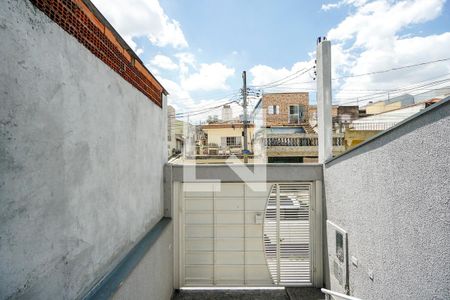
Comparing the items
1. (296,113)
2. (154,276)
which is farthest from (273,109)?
(154,276)

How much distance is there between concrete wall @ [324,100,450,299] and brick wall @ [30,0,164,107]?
Answer: 11.0 feet

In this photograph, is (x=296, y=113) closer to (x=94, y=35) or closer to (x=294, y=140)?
(x=294, y=140)

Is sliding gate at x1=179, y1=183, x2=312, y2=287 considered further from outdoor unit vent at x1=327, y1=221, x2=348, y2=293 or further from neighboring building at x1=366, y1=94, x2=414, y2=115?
neighboring building at x1=366, y1=94, x2=414, y2=115

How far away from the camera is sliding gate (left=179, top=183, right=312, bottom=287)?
6.04 meters

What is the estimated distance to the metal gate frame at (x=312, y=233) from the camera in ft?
19.3

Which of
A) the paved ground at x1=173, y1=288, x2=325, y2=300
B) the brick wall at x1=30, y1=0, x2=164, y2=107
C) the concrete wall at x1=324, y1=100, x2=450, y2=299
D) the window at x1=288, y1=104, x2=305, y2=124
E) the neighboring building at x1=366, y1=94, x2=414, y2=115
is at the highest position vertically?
the neighboring building at x1=366, y1=94, x2=414, y2=115

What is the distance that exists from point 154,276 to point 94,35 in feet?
12.0

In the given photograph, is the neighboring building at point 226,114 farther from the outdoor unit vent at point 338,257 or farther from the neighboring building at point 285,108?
the outdoor unit vent at point 338,257

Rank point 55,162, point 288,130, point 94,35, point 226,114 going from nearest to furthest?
point 55,162 < point 94,35 < point 288,130 < point 226,114

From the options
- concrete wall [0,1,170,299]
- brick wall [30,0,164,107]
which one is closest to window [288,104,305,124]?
brick wall [30,0,164,107]

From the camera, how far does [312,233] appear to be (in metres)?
5.98

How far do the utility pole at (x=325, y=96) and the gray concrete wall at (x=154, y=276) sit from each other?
12.5ft

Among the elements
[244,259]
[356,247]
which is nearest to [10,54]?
[356,247]

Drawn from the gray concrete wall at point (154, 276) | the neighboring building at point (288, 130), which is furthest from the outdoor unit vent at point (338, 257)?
the neighboring building at point (288, 130)
